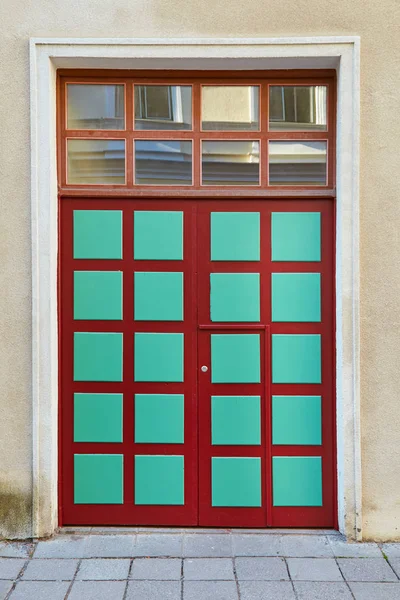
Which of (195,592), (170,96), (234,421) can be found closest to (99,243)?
(170,96)

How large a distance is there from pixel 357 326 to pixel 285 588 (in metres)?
1.88

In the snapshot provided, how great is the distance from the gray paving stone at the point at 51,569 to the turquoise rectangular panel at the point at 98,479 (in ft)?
1.81

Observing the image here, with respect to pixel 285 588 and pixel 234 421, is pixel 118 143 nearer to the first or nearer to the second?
pixel 234 421

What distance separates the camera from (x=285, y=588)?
360 cm

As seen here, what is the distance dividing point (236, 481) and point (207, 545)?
1.75 ft

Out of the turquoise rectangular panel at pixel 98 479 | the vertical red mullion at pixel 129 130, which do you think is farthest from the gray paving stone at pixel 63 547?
the vertical red mullion at pixel 129 130

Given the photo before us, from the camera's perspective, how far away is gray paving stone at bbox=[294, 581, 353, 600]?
3498mm

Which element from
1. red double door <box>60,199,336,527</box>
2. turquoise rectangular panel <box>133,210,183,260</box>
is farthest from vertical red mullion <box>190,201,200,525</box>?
turquoise rectangular panel <box>133,210,183,260</box>

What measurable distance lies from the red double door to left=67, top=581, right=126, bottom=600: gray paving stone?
2.54 feet

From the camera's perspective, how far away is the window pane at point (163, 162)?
4426mm

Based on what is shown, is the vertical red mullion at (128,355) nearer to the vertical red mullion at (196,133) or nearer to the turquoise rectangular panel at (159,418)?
the turquoise rectangular panel at (159,418)

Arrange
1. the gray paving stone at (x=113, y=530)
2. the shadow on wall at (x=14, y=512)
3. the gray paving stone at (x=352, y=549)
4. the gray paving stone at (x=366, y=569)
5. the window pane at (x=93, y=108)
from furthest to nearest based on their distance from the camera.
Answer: the window pane at (x=93, y=108) → the gray paving stone at (x=113, y=530) → the shadow on wall at (x=14, y=512) → the gray paving stone at (x=352, y=549) → the gray paving stone at (x=366, y=569)

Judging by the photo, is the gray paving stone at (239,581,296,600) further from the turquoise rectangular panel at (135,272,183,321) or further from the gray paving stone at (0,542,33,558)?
the turquoise rectangular panel at (135,272,183,321)

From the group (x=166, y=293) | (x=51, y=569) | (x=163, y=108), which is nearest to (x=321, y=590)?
(x=51, y=569)
